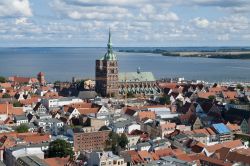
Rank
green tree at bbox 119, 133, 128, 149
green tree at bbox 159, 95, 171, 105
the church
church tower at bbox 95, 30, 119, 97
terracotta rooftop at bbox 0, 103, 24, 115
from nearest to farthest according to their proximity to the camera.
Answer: green tree at bbox 119, 133, 128, 149, terracotta rooftop at bbox 0, 103, 24, 115, green tree at bbox 159, 95, 171, 105, church tower at bbox 95, 30, 119, 97, the church

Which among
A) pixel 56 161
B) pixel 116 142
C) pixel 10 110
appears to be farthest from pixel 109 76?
pixel 56 161

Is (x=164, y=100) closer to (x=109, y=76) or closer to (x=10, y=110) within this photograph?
(x=109, y=76)

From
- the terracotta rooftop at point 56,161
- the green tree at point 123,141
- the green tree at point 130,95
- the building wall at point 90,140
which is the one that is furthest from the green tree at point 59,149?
the green tree at point 130,95

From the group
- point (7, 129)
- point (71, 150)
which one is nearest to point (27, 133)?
point (7, 129)

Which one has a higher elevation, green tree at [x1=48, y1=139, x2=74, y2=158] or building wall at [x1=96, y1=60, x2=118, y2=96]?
building wall at [x1=96, y1=60, x2=118, y2=96]

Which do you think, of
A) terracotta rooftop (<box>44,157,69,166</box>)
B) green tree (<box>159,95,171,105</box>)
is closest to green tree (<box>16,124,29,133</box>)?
terracotta rooftop (<box>44,157,69,166</box>)

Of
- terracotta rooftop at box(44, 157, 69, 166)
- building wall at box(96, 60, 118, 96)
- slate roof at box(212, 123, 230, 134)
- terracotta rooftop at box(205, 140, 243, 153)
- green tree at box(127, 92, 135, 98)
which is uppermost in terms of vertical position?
building wall at box(96, 60, 118, 96)

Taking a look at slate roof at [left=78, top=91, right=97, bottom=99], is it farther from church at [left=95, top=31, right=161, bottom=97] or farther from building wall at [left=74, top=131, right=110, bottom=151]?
building wall at [left=74, top=131, right=110, bottom=151]
